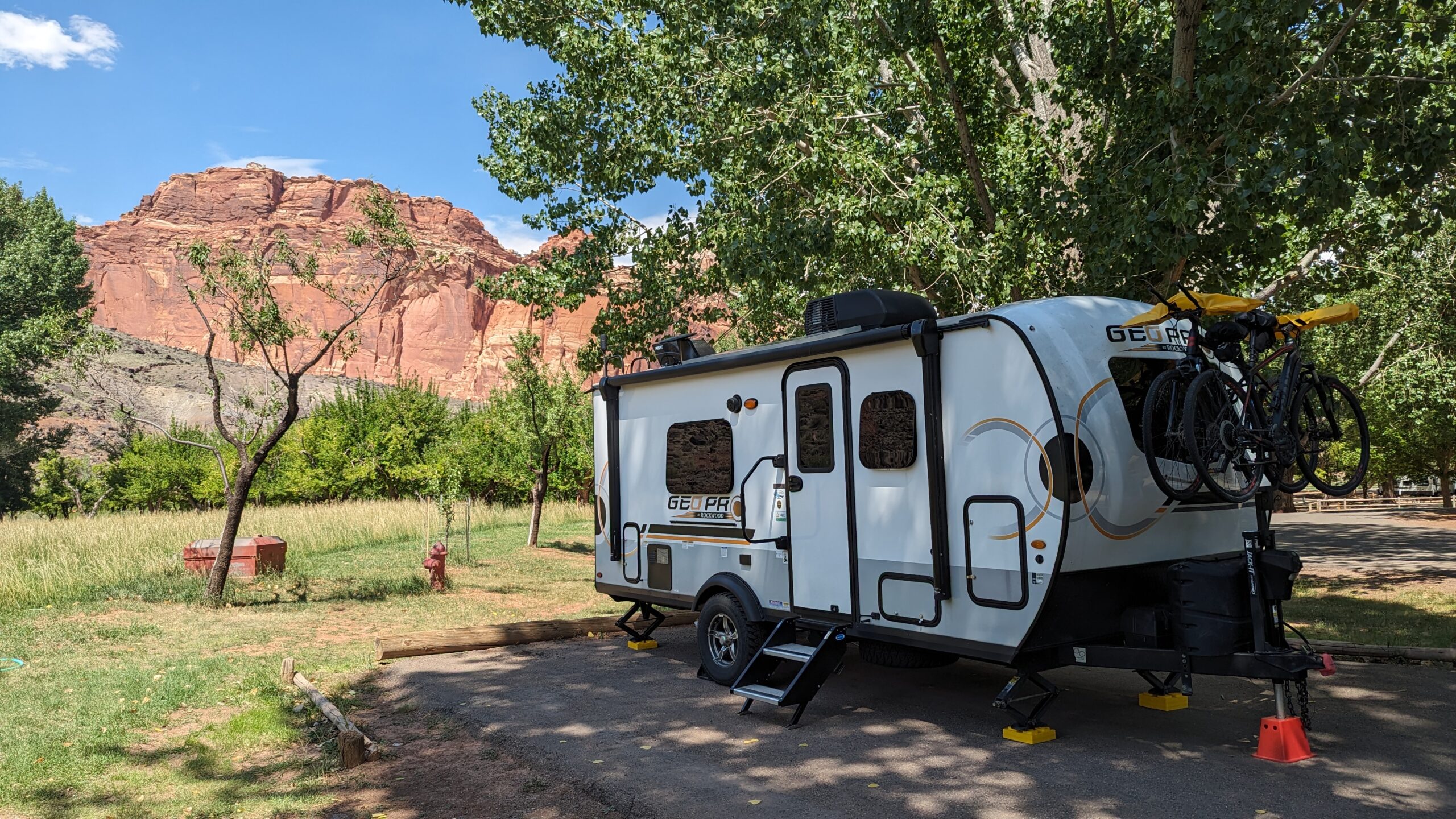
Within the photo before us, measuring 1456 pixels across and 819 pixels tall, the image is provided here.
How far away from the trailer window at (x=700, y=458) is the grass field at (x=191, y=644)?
323cm

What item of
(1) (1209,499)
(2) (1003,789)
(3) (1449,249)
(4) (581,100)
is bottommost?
→ (2) (1003,789)

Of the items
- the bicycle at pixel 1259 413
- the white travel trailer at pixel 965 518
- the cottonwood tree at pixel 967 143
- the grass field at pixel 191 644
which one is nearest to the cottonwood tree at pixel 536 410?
the grass field at pixel 191 644

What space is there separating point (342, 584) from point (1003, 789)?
11731mm

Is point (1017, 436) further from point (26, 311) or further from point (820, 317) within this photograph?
point (26, 311)

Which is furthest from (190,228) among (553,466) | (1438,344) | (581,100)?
(1438,344)

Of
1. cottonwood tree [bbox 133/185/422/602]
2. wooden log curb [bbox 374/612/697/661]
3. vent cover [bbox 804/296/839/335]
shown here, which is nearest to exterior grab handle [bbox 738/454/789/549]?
vent cover [bbox 804/296/839/335]

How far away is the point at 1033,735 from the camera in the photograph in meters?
6.09

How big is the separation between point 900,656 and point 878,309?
2.46 metres

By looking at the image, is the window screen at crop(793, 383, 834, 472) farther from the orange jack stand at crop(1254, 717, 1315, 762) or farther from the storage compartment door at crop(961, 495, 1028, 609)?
the orange jack stand at crop(1254, 717, 1315, 762)

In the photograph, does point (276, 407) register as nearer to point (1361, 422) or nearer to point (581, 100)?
point (581, 100)

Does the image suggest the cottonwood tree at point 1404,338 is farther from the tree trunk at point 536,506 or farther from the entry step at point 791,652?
the tree trunk at point 536,506

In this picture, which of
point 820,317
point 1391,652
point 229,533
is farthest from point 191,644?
point 1391,652

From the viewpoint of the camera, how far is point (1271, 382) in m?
6.05

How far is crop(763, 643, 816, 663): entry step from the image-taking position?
6.88 metres
